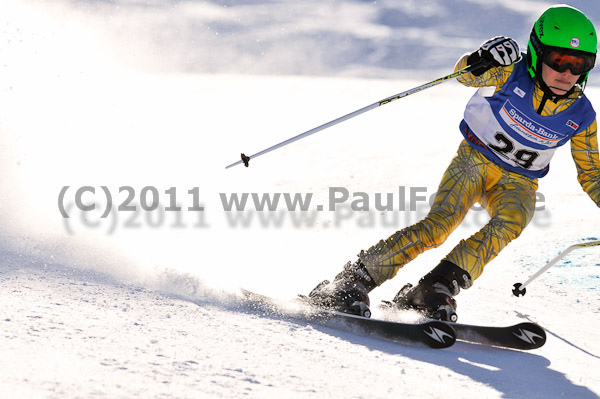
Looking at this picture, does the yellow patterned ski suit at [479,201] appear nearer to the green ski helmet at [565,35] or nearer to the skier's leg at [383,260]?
the skier's leg at [383,260]

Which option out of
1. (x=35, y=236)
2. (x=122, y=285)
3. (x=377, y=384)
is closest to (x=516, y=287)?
(x=377, y=384)

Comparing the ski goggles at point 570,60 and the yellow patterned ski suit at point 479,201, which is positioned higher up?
the ski goggles at point 570,60

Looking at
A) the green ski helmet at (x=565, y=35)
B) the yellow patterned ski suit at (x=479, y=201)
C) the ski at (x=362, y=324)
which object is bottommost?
the ski at (x=362, y=324)

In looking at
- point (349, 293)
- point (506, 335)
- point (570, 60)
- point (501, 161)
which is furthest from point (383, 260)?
point (570, 60)

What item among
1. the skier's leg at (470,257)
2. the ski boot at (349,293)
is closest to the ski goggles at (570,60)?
the skier's leg at (470,257)

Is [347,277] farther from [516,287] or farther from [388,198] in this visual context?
[388,198]

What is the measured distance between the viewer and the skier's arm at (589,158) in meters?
3.36

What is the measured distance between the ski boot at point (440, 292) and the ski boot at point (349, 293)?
27 centimetres

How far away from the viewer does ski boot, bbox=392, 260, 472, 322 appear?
3.04 m

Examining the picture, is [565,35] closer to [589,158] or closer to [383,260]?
[589,158]

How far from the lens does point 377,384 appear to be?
2135mm

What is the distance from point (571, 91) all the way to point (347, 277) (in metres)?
1.68

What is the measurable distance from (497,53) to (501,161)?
2.19 ft

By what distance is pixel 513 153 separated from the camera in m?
3.43
